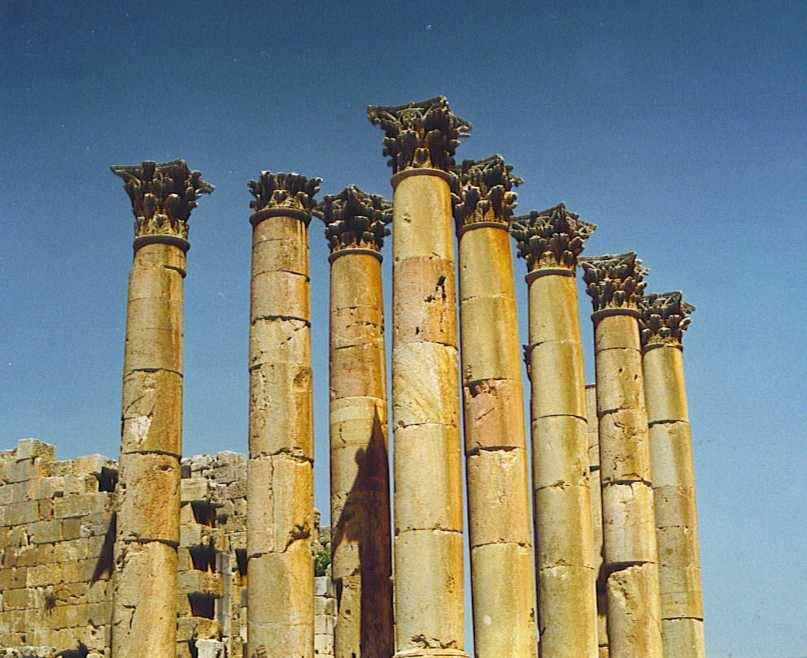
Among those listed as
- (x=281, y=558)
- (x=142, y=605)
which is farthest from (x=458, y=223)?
(x=142, y=605)

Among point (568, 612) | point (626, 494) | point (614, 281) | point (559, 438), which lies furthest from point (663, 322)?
point (568, 612)

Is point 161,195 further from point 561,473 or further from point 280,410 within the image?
point 561,473

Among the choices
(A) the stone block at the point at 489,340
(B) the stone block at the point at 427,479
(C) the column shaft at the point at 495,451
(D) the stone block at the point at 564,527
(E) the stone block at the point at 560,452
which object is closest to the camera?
(B) the stone block at the point at 427,479

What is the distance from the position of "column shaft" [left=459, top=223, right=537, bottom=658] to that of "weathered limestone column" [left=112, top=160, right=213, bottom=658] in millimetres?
5285

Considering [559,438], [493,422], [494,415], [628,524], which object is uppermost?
[559,438]

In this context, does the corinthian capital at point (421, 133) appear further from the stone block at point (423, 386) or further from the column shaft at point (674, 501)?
the column shaft at point (674, 501)

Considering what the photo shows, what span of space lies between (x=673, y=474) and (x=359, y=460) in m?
9.60

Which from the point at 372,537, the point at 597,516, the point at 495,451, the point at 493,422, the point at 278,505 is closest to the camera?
the point at 495,451

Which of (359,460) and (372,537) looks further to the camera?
(359,460)

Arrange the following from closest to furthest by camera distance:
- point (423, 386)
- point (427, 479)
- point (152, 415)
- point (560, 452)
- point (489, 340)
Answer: point (427, 479)
point (423, 386)
point (489, 340)
point (152, 415)
point (560, 452)

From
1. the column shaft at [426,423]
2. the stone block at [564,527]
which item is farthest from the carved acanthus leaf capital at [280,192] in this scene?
the stone block at [564,527]

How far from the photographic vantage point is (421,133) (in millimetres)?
24547

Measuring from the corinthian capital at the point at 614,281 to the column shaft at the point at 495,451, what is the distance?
6.62 metres

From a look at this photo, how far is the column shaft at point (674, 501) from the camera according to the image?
3256cm
